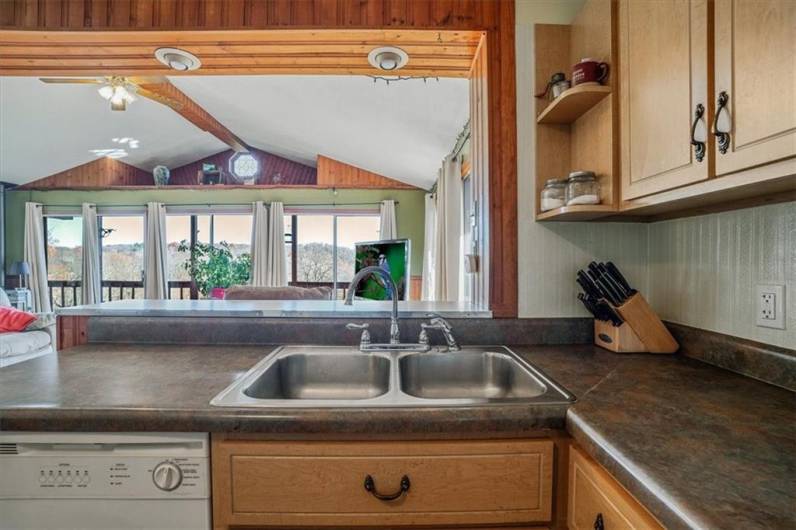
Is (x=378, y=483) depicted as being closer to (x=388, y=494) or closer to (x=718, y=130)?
(x=388, y=494)

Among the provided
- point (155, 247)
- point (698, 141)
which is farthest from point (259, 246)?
point (698, 141)

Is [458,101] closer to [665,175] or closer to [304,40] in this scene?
[304,40]

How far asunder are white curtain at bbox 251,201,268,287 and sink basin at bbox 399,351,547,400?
16.9 feet

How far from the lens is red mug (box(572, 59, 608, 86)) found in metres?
1.15

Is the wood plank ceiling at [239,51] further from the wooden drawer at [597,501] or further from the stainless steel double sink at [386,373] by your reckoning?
the wooden drawer at [597,501]

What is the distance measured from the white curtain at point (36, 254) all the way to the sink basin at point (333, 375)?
23.0 feet

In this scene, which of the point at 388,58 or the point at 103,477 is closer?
the point at 103,477

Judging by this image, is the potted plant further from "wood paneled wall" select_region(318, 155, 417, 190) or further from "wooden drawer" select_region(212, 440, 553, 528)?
"wooden drawer" select_region(212, 440, 553, 528)

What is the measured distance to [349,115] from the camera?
12.1ft

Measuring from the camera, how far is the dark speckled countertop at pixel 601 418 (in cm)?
54

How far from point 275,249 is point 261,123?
6.28 ft

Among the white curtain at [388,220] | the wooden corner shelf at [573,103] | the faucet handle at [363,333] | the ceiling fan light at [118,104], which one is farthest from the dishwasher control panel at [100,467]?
the white curtain at [388,220]

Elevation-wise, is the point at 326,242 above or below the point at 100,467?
above

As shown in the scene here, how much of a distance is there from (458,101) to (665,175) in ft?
6.39
